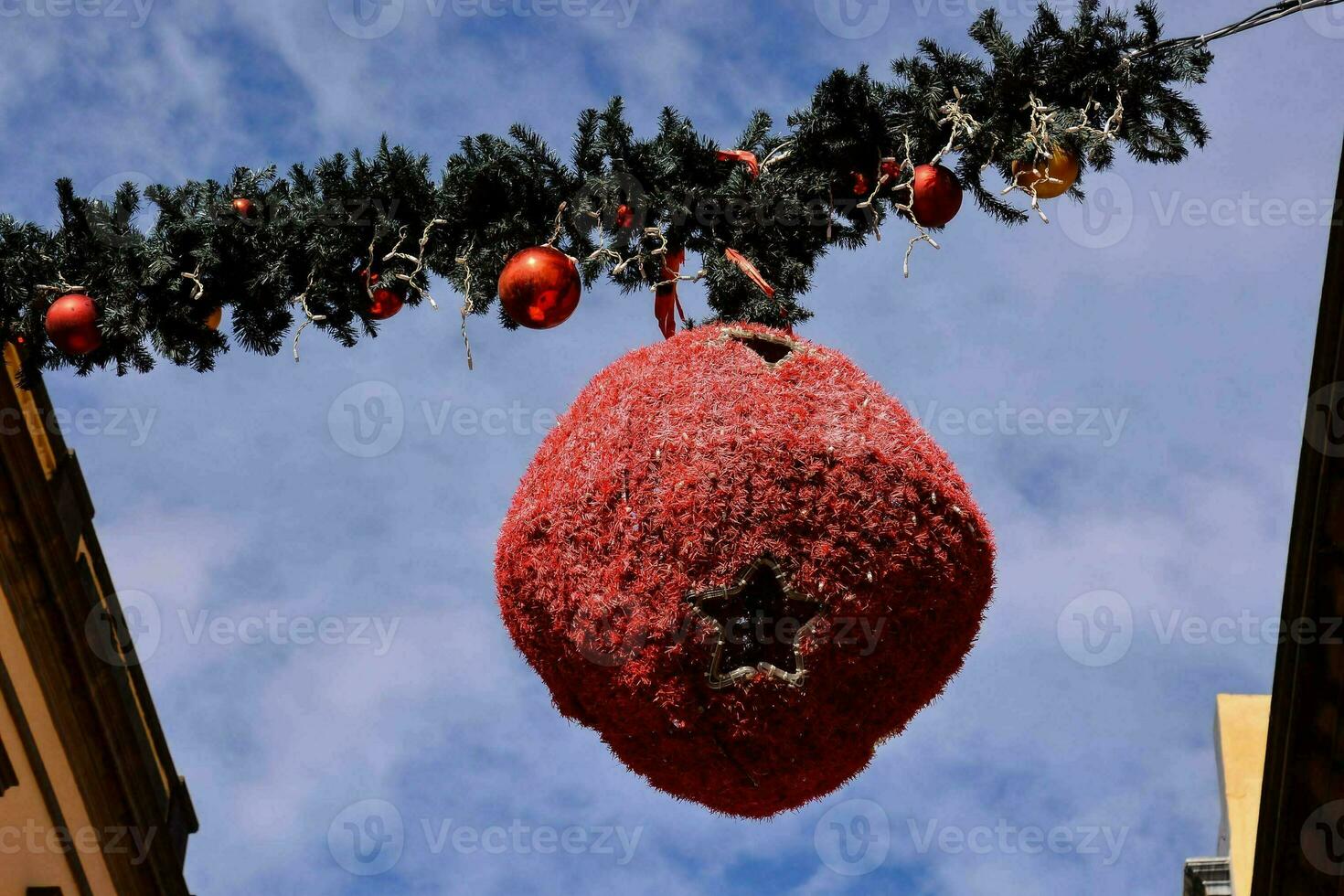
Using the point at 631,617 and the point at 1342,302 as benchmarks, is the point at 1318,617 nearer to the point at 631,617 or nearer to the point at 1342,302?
the point at 1342,302

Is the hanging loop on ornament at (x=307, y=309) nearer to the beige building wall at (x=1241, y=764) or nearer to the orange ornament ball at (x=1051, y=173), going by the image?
the orange ornament ball at (x=1051, y=173)

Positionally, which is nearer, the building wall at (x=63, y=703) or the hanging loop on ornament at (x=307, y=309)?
the hanging loop on ornament at (x=307, y=309)

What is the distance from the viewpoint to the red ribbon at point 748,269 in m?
6.30

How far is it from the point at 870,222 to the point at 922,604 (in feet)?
7.08

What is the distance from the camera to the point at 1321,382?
10070mm

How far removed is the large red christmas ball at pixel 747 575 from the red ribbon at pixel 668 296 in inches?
32.6

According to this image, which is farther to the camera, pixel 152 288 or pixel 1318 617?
pixel 1318 617

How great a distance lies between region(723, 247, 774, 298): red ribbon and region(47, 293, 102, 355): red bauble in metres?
3.04

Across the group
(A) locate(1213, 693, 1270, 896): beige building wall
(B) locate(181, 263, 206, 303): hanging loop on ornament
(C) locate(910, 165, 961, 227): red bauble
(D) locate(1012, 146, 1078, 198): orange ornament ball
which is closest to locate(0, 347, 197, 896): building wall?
(B) locate(181, 263, 206, 303): hanging loop on ornament

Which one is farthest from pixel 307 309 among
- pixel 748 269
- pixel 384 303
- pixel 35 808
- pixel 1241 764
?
pixel 1241 764

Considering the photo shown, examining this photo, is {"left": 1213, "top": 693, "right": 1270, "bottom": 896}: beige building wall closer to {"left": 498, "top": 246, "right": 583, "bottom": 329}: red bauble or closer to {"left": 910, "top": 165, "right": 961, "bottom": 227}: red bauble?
{"left": 910, "top": 165, "right": 961, "bottom": 227}: red bauble

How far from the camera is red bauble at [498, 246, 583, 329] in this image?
6.20m

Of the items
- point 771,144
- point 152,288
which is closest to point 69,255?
point 152,288

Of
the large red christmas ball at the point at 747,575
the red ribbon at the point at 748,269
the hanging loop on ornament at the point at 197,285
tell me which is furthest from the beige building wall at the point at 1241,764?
the hanging loop on ornament at the point at 197,285
